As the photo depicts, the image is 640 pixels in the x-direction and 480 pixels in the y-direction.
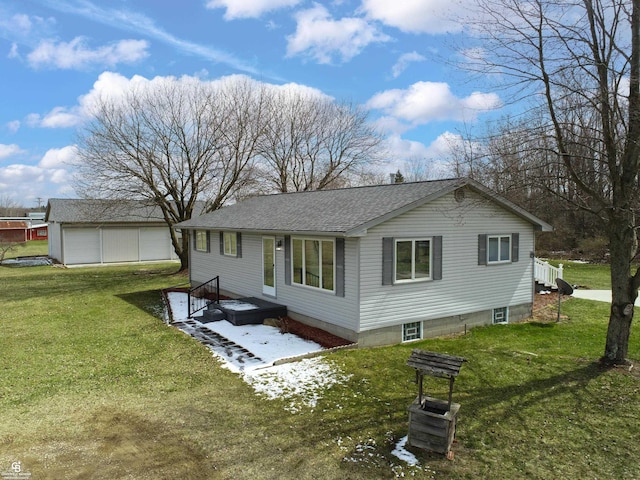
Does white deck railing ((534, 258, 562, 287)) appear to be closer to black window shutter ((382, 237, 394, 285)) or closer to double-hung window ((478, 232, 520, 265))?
double-hung window ((478, 232, 520, 265))

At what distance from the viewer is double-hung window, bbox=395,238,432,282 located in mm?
10547

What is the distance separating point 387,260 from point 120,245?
2556 cm

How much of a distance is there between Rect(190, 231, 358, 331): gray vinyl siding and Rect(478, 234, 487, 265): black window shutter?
4.14 metres

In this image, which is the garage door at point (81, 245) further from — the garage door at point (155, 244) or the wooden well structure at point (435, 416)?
the wooden well structure at point (435, 416)

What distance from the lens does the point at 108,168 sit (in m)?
22.5

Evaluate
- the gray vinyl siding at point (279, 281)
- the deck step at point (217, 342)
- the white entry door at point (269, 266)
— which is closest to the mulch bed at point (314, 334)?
the gray vinyl siding at point (279, 281)

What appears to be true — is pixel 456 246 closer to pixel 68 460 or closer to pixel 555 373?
pixel 555 373

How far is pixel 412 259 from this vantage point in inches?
424

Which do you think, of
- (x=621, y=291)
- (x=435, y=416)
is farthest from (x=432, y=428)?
(x=621, y=291)

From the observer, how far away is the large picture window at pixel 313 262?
424 inches

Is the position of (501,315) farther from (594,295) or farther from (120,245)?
(120,245)

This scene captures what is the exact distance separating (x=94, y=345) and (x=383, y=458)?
778 cm

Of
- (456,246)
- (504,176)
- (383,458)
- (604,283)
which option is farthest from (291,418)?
(604,283)

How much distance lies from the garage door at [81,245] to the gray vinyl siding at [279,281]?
14975mm
